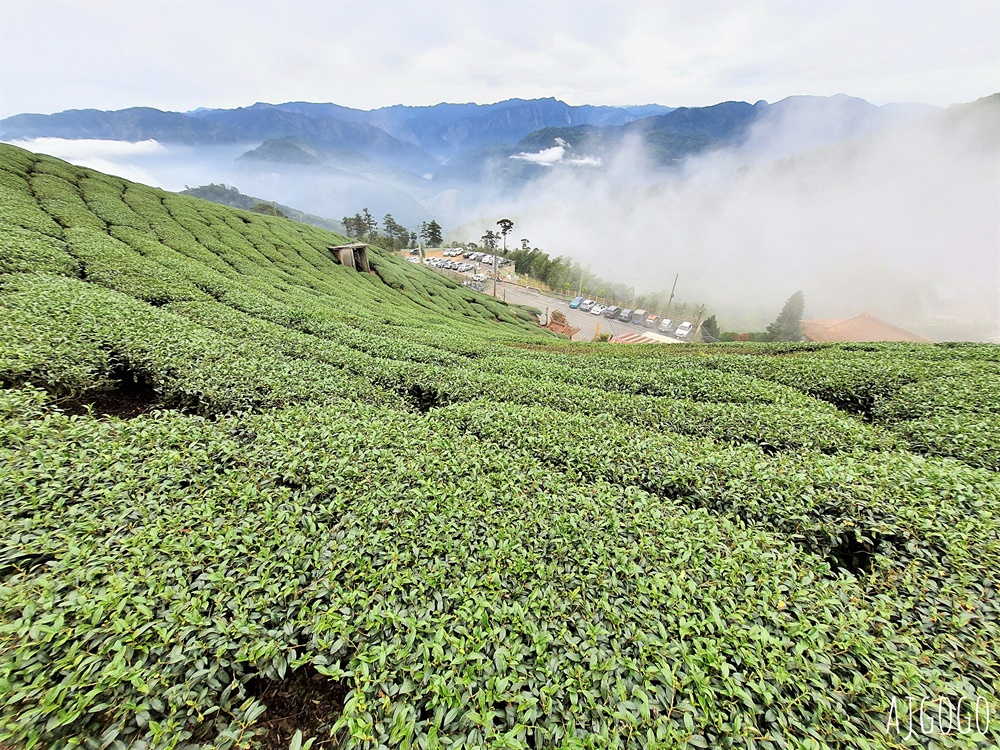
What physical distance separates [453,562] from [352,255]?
118 ft

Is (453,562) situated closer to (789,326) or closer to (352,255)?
(352,255)

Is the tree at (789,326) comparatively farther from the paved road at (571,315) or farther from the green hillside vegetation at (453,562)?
the green hillside vegetation at (453,562)

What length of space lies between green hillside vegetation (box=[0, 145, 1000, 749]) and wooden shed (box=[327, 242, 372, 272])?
2839 cm

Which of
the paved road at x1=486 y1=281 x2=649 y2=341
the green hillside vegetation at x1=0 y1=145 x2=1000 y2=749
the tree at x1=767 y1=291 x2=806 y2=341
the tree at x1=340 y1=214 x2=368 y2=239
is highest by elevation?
the green hillside vegetation at x1=0 y1=145 x2=1000 y2=749

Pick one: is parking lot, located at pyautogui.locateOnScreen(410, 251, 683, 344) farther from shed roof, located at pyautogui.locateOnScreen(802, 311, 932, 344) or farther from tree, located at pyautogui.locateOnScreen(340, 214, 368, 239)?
tree, located at pyautogui.locateOnScreen(340, 214, 368, 239)

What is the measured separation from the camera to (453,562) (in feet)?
11.3

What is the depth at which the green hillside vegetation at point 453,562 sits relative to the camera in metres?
2.45

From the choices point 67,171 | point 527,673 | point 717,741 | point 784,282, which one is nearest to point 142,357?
point 527,673

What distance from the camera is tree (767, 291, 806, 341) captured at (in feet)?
196

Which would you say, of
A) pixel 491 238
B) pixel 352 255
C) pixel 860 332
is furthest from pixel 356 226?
pixel 860 332

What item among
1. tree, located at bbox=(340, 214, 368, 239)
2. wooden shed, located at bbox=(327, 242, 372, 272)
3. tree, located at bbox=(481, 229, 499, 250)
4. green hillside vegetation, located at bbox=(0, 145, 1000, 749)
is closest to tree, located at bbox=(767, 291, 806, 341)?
tree, located at bbox=(481, 229, 499, 250)

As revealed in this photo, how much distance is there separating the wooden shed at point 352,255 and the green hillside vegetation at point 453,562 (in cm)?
2839

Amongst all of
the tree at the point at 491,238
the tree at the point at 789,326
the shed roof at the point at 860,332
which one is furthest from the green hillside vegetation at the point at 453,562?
the tree at the point at 491,238

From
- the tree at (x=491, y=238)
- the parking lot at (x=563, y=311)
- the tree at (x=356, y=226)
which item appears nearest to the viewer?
the parking lot at (x=563, y=311)
